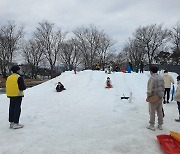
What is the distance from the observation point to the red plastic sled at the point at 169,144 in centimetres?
495

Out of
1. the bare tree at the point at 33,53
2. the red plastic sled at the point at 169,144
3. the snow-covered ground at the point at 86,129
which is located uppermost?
the bare tree at the point at 33,53

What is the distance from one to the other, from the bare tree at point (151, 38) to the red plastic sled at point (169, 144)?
4700cm

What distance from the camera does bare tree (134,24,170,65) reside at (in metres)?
51.3

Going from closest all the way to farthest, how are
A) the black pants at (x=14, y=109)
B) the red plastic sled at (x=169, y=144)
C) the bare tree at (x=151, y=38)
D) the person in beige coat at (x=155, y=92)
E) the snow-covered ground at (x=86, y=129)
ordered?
1. the red plastic sled at (x=169, y=144)
2. the snow-covered ground at (x=86, y=129)
3. the person in beige coat at (x=155, y=92)
4. the black pants at (x=14, y=109)
5. the bare tree at (x=151, y=38)

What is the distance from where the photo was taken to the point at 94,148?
5305 millimetres

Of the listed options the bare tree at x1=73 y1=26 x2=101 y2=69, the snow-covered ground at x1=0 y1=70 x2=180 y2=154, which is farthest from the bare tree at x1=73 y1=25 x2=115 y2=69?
the snow-covered ground at x1=0 y1=70 x2=180 y2=154

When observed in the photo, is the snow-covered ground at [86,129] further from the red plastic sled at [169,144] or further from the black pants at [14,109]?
the black pants at [14,109]

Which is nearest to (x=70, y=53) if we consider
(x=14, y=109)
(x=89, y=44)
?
(x=89, y=44)

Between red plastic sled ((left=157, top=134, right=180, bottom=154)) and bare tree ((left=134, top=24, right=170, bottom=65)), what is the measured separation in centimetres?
4700

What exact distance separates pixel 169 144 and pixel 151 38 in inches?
1934

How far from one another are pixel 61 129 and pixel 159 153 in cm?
293

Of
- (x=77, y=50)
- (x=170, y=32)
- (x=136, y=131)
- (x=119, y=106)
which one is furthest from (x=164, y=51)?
(x=136, y=131)

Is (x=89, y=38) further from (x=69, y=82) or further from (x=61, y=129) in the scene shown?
(x=61, y=129)

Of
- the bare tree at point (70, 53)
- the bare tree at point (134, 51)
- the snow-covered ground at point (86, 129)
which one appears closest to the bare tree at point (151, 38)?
the bare tree at point (134, 51)
